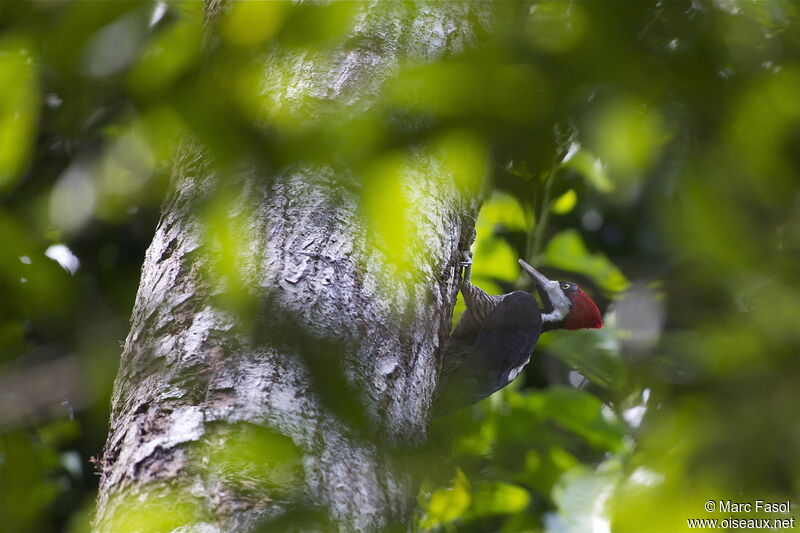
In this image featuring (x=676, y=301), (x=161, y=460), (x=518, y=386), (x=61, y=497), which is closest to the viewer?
(x=161, y=460)

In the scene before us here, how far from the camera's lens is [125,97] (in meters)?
0.82

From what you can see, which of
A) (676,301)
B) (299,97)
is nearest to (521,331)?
(676,301)

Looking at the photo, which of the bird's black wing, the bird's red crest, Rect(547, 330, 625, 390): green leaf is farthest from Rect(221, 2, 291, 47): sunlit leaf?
the bird's red crest

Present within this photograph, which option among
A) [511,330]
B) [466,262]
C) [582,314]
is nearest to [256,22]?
[466,262]

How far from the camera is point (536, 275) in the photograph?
323 cm

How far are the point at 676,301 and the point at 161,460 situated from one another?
1.38m

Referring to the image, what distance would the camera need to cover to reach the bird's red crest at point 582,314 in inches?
142

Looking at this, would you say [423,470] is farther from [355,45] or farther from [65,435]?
[65,435]

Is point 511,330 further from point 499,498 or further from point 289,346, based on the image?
point 289,346

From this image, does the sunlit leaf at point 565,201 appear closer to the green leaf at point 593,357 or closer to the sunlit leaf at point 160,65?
the green leaf at point 593,357

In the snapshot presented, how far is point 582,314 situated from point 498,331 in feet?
1.98

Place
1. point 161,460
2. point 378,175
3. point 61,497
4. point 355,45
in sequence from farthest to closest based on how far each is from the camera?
point 61,497, point 355,45, point 161,460, point 378,175

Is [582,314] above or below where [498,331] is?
below

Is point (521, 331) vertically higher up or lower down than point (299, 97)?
lower down
